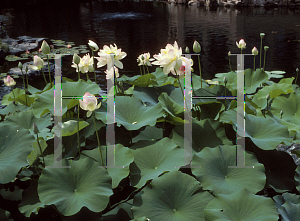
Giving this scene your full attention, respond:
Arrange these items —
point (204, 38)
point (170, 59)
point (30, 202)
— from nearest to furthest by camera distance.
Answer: point (30, 202)
point (170, 59)
point (204, 38)

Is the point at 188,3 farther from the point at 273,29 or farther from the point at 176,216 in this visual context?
the point at 176,216

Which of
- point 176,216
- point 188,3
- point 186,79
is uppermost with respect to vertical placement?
point 188,3

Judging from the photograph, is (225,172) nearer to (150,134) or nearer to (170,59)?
(150,134)

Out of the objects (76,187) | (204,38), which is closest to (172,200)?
(76,187)

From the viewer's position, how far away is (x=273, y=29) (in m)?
8.73

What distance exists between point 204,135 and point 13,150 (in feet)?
2.39

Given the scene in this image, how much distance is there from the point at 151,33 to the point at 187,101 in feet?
26.5

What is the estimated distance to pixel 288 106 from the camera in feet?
4.86

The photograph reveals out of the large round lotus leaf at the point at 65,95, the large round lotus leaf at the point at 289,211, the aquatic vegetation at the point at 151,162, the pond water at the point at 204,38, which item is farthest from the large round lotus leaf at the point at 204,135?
the pond water at the point at 204,38

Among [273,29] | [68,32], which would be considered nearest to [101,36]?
[68,32]

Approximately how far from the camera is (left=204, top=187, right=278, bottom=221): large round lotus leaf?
78 centimetres

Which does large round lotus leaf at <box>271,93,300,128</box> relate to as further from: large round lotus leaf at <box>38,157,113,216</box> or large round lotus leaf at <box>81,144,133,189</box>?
large round lotus leaf at <box>38,157,113,216</box>

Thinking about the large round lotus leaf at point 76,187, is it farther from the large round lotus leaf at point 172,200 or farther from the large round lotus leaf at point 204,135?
the large round lotus leaf at point 204,135

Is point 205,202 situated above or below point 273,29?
below
